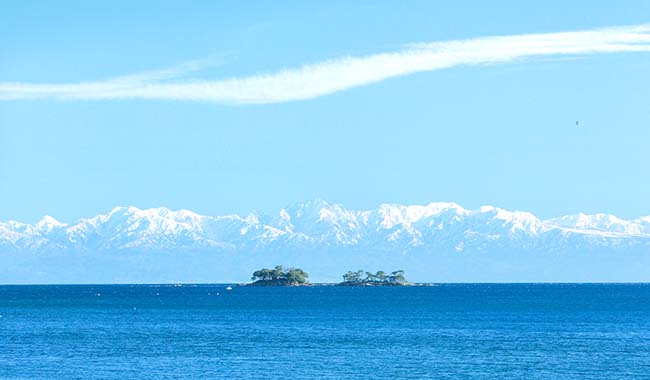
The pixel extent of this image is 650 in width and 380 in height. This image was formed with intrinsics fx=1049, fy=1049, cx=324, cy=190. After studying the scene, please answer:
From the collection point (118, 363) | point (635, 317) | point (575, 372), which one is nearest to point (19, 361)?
point (118, 363)

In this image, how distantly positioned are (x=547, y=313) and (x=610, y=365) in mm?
90926

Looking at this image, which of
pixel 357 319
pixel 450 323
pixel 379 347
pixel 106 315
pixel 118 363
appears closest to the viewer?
pixel 118 363

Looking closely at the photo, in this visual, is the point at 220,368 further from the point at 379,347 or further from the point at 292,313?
the point at 292,313

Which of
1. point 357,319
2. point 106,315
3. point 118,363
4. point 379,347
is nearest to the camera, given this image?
point 118,363

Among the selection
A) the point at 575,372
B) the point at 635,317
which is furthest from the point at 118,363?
the point at 635,317

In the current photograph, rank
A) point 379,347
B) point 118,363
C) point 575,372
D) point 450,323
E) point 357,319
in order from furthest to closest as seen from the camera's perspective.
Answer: point 357,319 → point 450,323 → point 379,347 → point 118,363 → point 575,372

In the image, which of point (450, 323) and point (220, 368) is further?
point (450, 323)

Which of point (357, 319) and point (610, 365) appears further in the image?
point (357, 319)

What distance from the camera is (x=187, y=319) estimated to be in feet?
525

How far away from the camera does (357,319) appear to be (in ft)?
516

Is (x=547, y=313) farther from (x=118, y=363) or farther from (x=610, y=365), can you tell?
(x=118, y=363)

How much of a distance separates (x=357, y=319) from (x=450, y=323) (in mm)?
16562

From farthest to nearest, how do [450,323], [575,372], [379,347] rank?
[450,323] < [379,347] < [575,372]

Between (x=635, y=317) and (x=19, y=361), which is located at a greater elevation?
(x=635, y=317)
